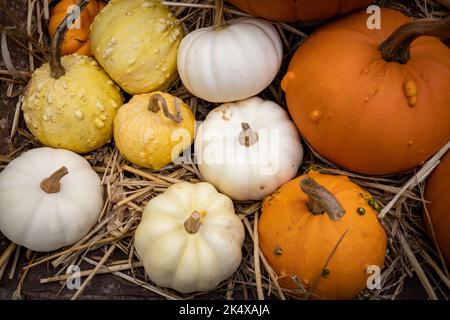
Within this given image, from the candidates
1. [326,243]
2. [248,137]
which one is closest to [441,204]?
[326,243]

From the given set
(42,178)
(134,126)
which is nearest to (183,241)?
(134,126)

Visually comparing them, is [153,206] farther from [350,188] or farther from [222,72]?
[350,188]

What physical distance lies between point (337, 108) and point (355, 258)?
0.50 m

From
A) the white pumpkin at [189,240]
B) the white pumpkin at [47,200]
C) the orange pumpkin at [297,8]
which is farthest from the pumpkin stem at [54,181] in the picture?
the orange pumpkin at [297,8]

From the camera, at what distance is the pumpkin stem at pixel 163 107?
64.7 inches

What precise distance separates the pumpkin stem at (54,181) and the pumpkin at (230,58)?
22.1 inches

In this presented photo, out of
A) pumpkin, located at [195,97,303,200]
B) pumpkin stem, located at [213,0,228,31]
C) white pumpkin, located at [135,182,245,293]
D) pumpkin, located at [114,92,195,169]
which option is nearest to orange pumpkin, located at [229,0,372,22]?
pumpkin stem, located at [213,0,228,31]

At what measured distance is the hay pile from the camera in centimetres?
166

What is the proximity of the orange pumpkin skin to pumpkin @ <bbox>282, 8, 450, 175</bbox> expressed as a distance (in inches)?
3.2

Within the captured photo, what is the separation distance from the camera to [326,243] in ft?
4.90

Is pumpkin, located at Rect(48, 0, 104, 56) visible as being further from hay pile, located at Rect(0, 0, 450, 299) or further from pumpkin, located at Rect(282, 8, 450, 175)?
pumpkin, located at Rect(282, 8, 450, 175)

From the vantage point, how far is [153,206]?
1645mm

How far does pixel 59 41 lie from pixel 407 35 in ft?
3.80

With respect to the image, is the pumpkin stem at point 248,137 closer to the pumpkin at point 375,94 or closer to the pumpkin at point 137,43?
the pumpkin at point 375,94
